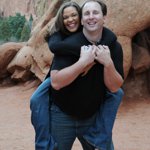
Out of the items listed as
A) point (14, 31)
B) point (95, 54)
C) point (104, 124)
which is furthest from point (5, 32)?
point (95, 54)

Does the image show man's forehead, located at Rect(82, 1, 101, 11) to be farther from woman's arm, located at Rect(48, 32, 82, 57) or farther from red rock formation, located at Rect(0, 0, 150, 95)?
red rock formation, located at Rect(0, 0, 150, 95)

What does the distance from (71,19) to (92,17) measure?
0.14m

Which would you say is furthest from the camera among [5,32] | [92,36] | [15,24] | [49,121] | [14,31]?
[15,24]

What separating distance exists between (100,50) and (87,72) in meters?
0.17

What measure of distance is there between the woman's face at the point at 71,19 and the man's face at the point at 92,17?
0.27 feet

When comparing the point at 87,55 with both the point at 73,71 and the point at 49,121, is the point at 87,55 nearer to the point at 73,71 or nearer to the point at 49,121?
the point at 73,71

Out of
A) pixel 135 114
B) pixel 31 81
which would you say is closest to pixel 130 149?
pixel 135 114

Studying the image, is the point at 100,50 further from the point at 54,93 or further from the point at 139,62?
the point at 139,62

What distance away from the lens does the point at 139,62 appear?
317 inches

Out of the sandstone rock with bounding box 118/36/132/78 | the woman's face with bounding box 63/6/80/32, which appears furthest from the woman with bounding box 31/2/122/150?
the sandstone rock with bounding box 118/36/132/78

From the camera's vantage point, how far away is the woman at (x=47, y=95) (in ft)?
8.10

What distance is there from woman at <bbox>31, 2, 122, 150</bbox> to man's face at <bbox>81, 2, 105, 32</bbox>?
0.33 feet

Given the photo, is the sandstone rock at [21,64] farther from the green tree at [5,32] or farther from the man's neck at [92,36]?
the green tree at [5,32]

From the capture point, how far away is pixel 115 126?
6.64 metres
